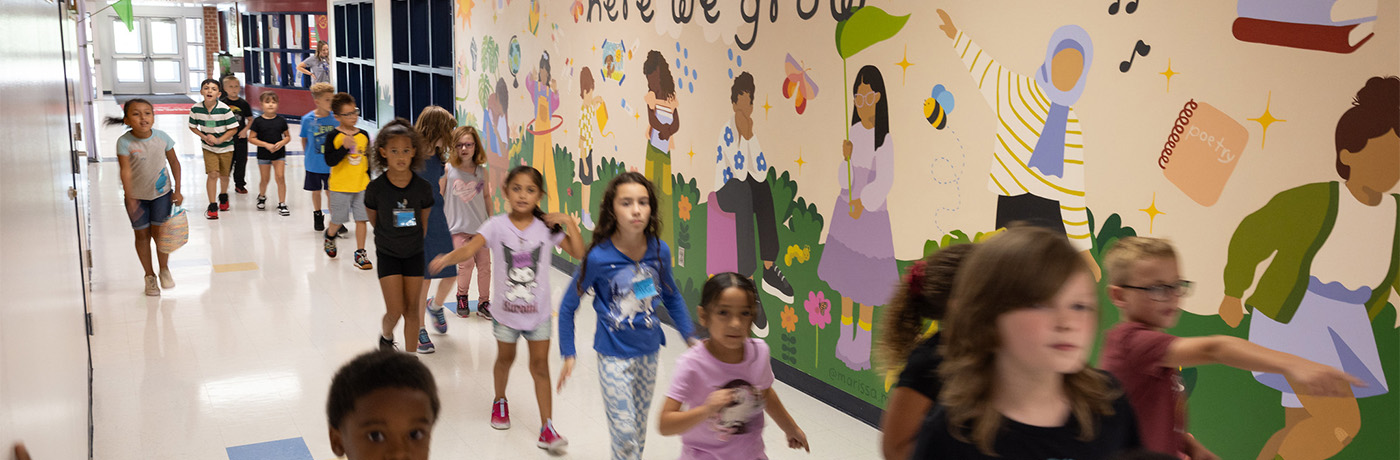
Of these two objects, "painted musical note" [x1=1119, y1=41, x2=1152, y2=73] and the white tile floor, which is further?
the white tile floor

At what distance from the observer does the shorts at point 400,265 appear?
4.95m

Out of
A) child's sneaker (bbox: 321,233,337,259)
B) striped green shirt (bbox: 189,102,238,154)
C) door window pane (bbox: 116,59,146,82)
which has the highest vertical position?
door window pane (bbox: 116,59,146,82)

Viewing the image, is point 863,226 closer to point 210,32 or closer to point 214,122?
point 214,122

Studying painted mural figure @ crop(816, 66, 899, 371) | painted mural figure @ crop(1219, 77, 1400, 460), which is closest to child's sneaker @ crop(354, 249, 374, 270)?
painted mural figure @ crop(816, 66, 899, 371)

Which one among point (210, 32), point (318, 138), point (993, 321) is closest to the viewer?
point (993, 321)

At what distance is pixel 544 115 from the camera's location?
7.82m

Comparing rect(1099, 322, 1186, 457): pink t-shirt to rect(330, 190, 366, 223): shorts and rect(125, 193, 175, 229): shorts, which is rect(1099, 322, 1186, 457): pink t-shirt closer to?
rect(125, 193, 175, 229): shorts

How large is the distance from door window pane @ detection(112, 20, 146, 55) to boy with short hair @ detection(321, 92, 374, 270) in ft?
81.8

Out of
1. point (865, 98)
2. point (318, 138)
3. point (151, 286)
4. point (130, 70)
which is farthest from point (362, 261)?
point (130, 70)

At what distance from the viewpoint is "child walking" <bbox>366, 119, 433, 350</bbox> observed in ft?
16.0

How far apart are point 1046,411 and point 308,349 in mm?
4930

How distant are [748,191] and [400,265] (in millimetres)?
1719

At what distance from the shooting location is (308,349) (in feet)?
18.6

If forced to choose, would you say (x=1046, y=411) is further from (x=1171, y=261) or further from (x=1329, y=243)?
(x=1329, y=243)
